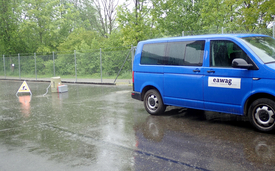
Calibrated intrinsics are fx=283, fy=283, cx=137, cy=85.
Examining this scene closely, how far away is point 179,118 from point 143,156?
3064 millimetres

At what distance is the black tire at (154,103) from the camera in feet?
26.1

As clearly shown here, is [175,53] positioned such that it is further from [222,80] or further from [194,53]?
[222,80]

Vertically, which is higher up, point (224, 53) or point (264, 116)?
point (224, 53)

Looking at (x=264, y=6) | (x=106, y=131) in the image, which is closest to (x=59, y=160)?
(x=106, y=131)

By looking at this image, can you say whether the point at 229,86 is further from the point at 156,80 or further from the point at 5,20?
the point at 5,20

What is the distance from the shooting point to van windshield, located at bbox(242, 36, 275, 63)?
5984 mm

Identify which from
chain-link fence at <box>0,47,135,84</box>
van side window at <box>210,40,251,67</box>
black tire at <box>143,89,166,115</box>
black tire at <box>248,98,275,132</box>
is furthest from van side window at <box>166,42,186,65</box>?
chain-link fence at <box>0,47,135,84</box>

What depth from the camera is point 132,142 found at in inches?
222

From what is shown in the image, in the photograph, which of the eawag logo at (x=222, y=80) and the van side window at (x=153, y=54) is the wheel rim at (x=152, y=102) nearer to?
the van side window at (x=153, y=54)

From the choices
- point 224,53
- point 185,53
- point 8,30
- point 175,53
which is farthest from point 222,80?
point 8,30

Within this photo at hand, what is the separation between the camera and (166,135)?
6086mm

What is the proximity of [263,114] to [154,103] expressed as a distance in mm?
3081

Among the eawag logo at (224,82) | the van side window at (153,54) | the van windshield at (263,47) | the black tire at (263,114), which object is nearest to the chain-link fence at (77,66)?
the van side window at (153,54)

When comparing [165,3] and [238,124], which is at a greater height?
[165,3]
